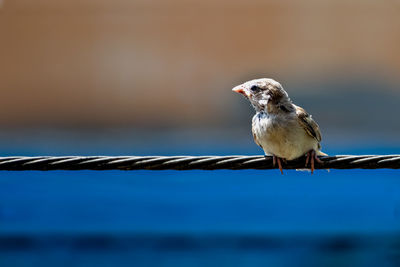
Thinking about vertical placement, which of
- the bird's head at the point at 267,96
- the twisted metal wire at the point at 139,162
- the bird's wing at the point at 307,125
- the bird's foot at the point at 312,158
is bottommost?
the bird's foot at the point at 312,158

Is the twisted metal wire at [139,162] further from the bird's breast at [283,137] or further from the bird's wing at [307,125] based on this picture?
the bird's wing at [307,125]

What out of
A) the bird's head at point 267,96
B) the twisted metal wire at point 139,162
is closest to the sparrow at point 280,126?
the bird's head at point 267,96

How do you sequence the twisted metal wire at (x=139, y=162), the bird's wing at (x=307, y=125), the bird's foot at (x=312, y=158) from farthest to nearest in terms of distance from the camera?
1. the bird's wing at (x=307, y=125)
2. the bird's foot at (x=312, y=158)
3. the twisted metal wire at (x=139, y=162)

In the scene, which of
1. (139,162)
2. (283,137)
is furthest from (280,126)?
(139,162)

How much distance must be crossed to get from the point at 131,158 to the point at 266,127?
1343mm

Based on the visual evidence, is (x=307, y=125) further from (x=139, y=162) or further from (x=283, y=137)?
(x=139, y=162)

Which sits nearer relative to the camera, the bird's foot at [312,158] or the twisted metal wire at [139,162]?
the twisted metal wire at [139,162]

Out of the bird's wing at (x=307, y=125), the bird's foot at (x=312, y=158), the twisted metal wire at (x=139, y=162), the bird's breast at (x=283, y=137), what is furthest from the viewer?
the bird's wing at (x=307, y=125)

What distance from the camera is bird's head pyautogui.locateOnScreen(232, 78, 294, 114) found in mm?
4238

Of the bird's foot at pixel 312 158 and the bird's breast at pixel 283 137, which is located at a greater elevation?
the bird's breast at pixel 283 137

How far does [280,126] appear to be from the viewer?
4.10 meters

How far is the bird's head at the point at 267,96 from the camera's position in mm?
4238
